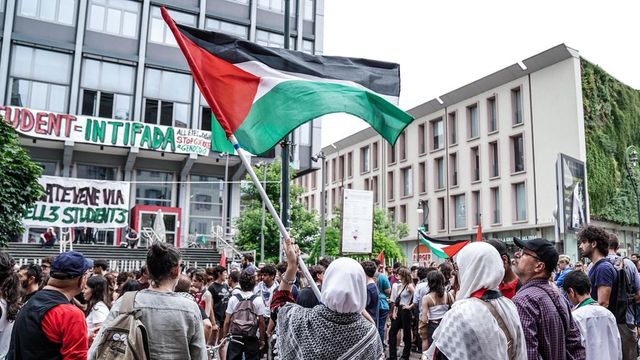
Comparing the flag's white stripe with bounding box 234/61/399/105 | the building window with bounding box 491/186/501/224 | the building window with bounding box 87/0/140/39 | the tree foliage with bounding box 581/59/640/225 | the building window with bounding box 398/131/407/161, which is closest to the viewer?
the flag's white stripe with bounding box 234/61/399/105

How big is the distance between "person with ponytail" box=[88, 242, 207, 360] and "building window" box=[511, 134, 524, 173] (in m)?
36.2

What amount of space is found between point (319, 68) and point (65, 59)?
86.6 feet

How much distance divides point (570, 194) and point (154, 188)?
2117 cm

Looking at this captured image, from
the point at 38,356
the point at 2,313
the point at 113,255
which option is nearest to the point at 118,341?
the point at 38,356

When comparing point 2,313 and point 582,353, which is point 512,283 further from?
point 2,313

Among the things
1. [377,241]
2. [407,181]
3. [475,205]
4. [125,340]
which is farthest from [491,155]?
[125,340]

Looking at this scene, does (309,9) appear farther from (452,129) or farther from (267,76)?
(267,76)

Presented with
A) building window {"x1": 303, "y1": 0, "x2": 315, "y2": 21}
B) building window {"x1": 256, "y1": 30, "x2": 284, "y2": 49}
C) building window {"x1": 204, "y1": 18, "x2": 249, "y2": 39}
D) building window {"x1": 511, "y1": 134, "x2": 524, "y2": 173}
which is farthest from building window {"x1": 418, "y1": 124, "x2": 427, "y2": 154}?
building window {"x1": 204, "y1": 18, "x2": 249, "y2": 39}

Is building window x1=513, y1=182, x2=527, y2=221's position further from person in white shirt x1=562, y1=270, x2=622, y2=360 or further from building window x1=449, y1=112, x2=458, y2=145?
person in white shirt x1=562, y1=270, x2=622, y2=360

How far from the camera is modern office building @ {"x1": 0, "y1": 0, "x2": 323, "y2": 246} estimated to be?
91.2 ft

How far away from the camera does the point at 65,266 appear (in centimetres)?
369

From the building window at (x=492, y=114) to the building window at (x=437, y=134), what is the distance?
15.8ft

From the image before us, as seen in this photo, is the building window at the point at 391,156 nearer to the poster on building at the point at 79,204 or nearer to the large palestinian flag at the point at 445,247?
the poster on building at the point at 79,204

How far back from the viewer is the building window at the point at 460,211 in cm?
4144
